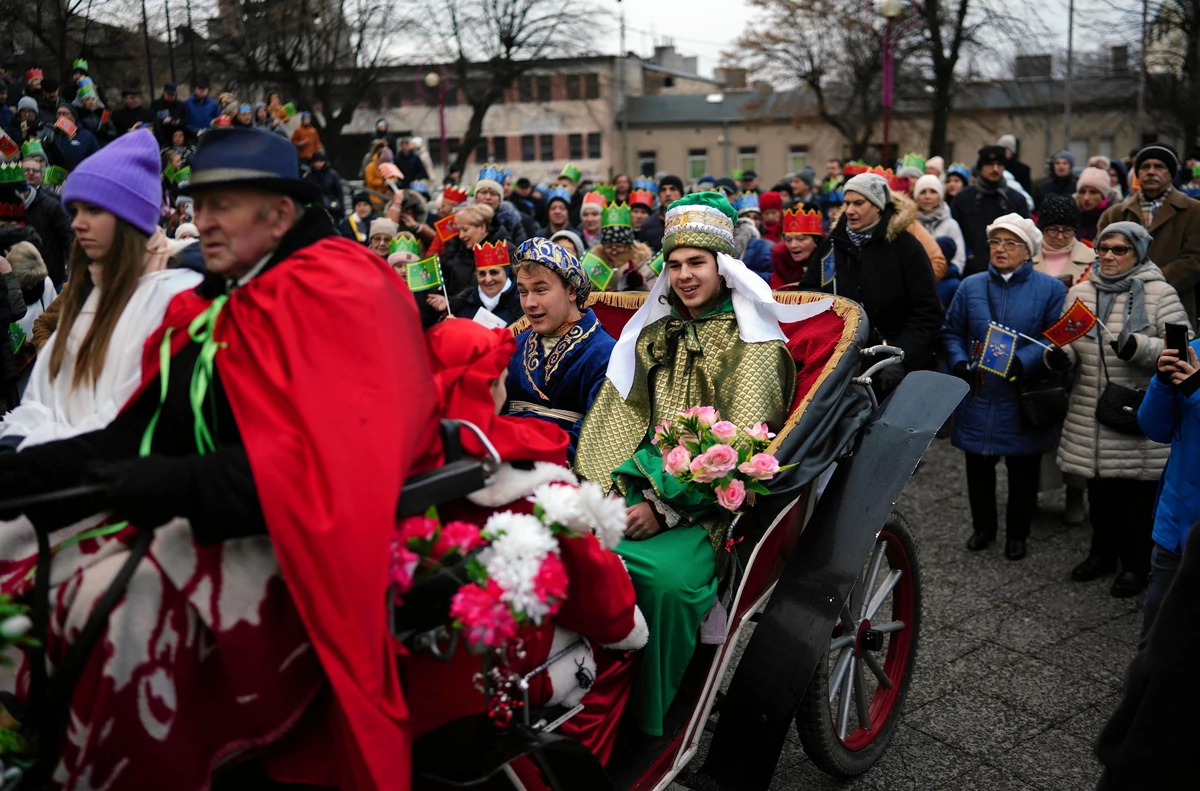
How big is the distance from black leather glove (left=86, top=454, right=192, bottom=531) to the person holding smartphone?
3256 millimetres

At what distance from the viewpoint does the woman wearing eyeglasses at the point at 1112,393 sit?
518 centimetres

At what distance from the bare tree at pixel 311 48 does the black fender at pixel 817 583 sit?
63.9 ft

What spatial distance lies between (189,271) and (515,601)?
1383 mm

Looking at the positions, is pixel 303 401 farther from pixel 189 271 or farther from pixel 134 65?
pixel 134 65

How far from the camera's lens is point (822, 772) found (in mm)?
3777

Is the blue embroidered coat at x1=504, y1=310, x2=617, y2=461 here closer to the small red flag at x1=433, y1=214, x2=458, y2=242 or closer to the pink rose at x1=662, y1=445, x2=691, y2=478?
the pink rose at x1=662, y1=445, x2=691, y2=478

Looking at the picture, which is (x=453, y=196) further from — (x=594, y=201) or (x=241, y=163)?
(x=241, y=163)

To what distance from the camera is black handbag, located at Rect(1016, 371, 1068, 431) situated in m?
5.54

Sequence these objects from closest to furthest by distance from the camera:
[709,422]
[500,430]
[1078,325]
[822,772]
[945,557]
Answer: [500,430] < [709,422] < [822,772] < [1078,325] < [945,557]

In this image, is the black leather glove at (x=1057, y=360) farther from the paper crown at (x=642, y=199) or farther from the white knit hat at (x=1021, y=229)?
the paper crown at (x=642, y=199)

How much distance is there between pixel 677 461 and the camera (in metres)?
3.10

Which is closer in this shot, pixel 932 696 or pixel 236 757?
pixel 236 757

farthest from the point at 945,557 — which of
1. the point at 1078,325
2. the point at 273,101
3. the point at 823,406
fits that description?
the point at 273,101

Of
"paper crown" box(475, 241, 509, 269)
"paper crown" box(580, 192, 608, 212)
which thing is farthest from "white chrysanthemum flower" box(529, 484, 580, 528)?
"paper crown" box(580, 192, 608, 212)
